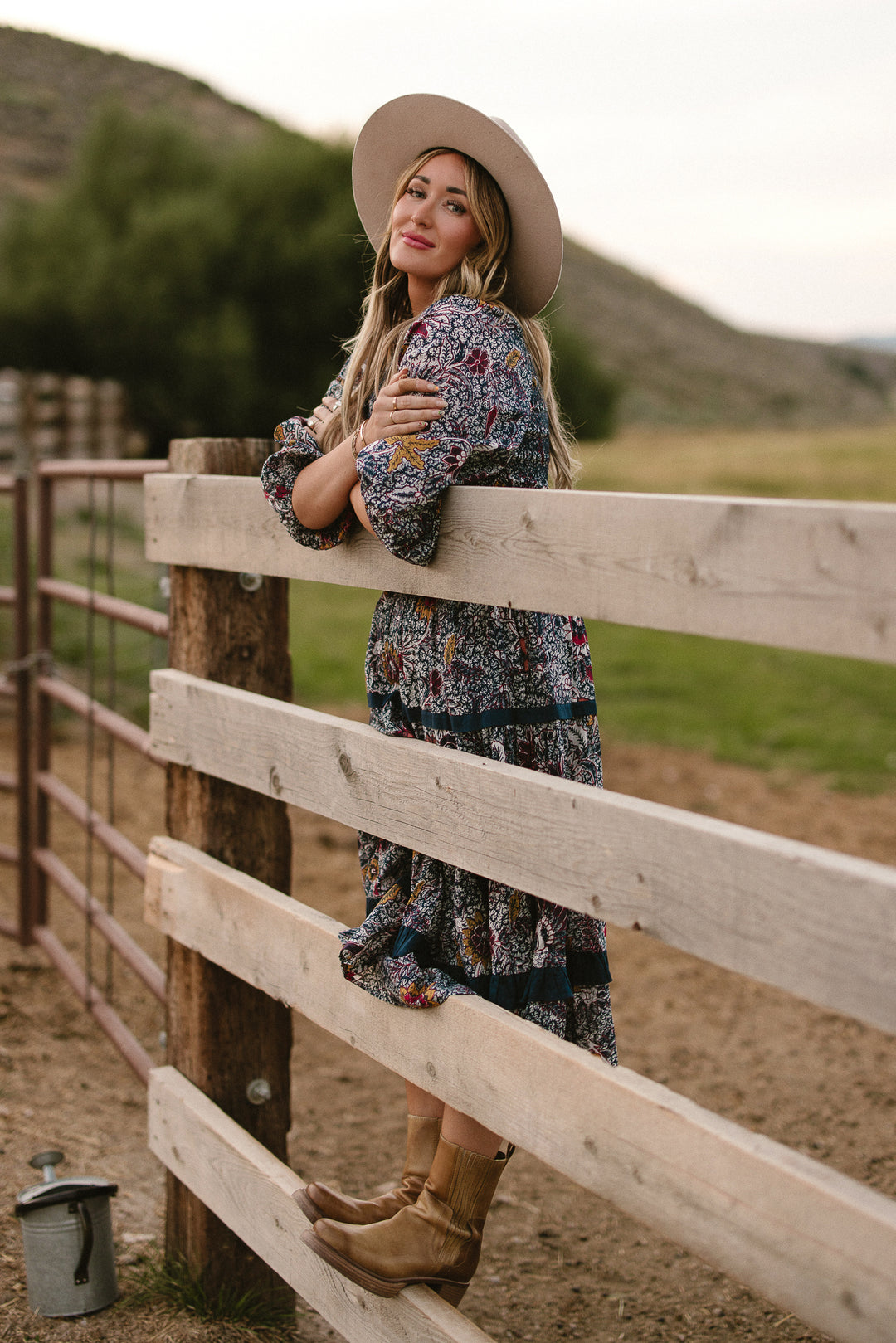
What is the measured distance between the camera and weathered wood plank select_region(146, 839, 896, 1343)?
130 centimetres

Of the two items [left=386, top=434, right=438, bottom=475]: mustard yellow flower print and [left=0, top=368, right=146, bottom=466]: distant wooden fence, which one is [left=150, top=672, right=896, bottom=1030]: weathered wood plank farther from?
[left=0, top=368, right=146, bottom=466]: distant wooden fence

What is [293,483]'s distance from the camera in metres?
2.04

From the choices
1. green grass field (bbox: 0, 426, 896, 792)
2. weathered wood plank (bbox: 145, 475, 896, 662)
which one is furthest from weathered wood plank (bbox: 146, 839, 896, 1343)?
green grass field (bbox: 0, 426, 896, 792)

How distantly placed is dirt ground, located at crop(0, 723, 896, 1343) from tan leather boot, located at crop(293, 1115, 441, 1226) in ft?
2.13

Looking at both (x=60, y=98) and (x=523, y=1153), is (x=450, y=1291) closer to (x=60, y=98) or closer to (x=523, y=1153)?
(x=523, y=1153)

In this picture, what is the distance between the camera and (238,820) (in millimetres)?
2576

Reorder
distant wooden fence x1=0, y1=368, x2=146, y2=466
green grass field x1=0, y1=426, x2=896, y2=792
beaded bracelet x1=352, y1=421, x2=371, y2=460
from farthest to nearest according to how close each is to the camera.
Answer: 1. distant wooden fence x1=0, y1=368, x2=146, y2=466
2. green grass field x1=0, y1=426, x2=896, y2=792
3. beaded bracelet x1=352, y1=421, x2=371, y2=460

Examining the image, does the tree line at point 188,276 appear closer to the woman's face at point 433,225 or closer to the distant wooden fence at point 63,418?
the distant wooden fence at point 63,418

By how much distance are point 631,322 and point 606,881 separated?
71.7 meters

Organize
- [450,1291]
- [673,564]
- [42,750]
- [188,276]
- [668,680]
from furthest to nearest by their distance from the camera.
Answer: [188,276] → [668,680] → [42,750] → [450,1291] → [673,564]

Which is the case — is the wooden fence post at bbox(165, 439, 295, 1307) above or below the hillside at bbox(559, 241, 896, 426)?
below

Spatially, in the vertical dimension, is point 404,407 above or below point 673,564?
above

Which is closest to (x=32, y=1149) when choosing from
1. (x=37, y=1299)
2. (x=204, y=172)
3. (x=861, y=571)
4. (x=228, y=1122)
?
(x=37, y=1299)

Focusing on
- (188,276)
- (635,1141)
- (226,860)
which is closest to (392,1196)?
(635,1141)
